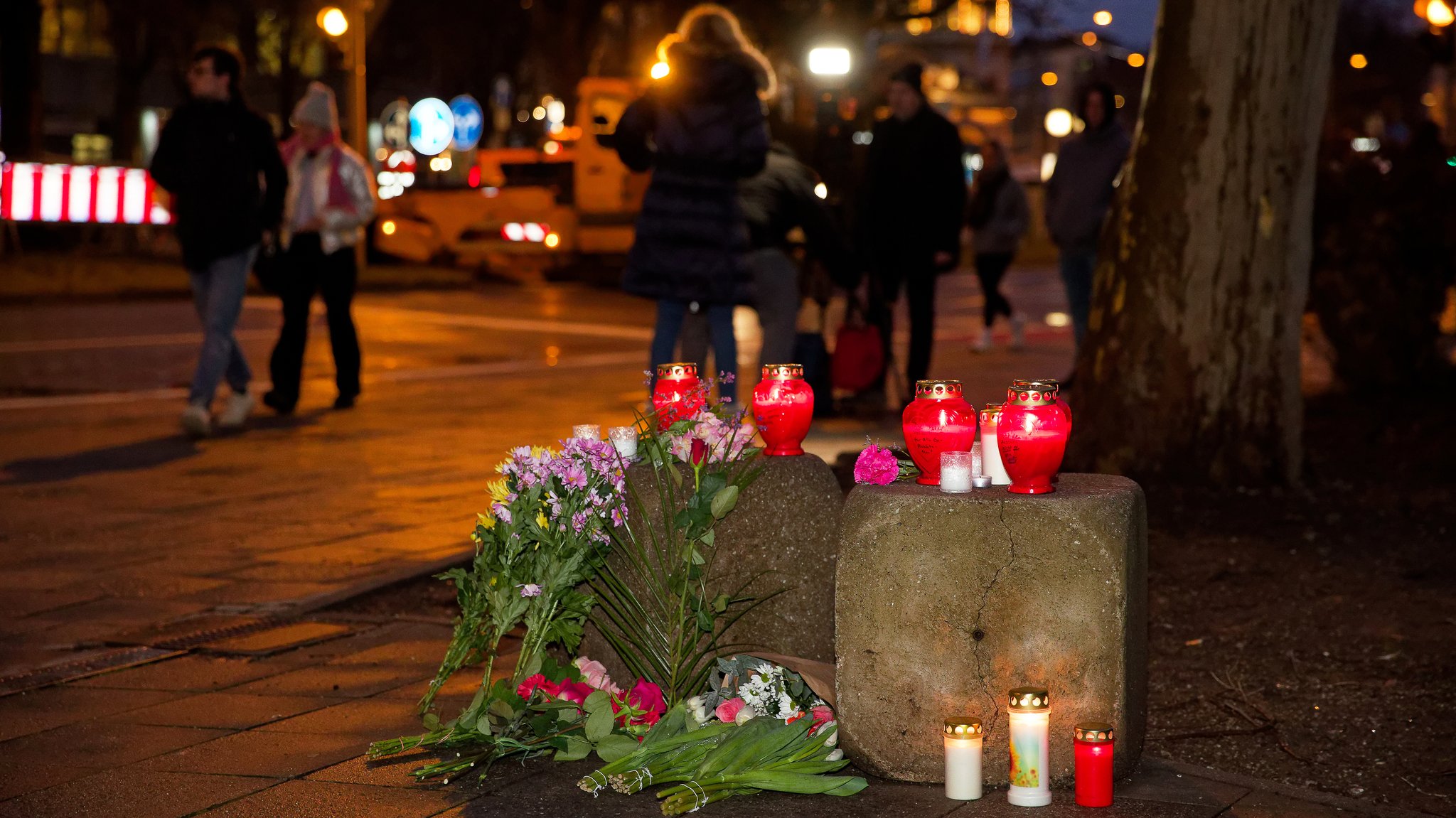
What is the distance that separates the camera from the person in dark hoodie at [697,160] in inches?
313

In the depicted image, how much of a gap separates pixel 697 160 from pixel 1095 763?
454 cm

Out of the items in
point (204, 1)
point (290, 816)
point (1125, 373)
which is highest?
point (204, 1)

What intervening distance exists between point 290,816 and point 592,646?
1.07 m

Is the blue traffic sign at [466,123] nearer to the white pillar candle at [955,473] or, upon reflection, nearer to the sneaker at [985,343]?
the sneaker at [985,343]

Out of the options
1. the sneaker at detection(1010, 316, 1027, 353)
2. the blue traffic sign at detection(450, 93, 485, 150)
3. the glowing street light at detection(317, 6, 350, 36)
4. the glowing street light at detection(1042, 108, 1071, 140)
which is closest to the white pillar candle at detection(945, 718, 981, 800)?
the sneaker at detection(1010, 316, 1027, 353)

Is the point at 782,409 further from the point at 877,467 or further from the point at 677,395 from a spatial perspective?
the point at 877,467

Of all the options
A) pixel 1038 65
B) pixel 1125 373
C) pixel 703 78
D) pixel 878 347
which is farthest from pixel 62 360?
pixel 1038 65

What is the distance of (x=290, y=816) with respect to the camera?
3.93m

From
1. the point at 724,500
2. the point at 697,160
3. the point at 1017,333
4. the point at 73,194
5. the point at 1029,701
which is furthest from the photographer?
the point at 73,194

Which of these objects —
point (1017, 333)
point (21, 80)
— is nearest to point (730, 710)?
point (1017, 333)

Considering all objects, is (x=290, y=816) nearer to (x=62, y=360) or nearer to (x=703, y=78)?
(x=703, y=78)

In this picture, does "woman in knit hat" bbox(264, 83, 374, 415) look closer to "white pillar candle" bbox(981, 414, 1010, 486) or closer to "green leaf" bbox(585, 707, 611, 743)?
"green leaf" bbox(585, 707, 611, 743)

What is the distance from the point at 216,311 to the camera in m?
9.91

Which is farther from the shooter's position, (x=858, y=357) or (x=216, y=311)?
(x=858, y=357)
